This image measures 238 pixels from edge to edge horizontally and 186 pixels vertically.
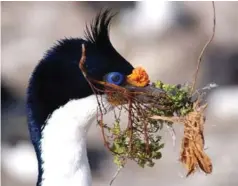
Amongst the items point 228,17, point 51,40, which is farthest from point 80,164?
point 228,17

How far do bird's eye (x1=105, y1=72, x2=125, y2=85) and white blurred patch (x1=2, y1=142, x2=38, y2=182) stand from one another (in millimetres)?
1948

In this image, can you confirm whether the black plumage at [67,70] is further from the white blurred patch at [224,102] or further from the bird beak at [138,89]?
the white blurred patch at [224,102]

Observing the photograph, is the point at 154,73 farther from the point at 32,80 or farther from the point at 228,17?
the point at 32,80

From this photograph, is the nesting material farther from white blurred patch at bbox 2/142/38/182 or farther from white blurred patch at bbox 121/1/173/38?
white blurred patch at bbox 121/1/173/38

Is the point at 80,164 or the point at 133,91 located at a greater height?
the point at 133,91

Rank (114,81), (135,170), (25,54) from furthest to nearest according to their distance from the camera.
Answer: (25,54) < (135,170) < (114,81)

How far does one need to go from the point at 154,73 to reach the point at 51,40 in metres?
0.49

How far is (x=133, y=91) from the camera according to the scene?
159 centimetres

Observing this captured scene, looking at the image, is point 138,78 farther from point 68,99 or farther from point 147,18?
point 147,18

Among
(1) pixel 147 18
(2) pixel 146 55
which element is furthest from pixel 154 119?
(1) pixel 147 18

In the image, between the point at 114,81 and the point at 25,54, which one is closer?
the point at 114,81

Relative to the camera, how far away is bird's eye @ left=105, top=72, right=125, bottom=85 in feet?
5.16

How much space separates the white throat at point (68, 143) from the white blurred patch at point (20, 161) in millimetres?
1854

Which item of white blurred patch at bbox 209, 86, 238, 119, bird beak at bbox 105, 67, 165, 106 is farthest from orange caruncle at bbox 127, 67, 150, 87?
white blurred patch at bbox 209, 86, 238, 119
